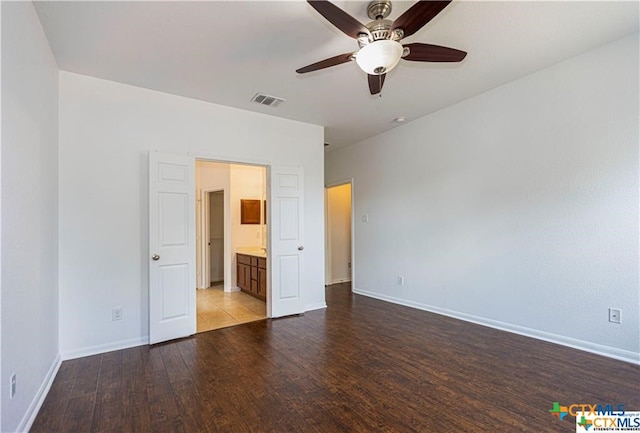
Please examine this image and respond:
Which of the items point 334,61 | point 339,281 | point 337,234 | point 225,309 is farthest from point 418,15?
point 339,281

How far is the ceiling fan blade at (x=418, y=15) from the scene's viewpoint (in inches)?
63.9

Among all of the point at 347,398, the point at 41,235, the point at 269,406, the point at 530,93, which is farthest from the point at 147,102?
the point at 530,93

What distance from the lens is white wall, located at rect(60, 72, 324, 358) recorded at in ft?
9.63

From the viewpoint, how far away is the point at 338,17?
1.75 meters

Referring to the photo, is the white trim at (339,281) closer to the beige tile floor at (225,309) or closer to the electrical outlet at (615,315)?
the beige tile floor at (225,309)

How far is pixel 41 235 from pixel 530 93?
478 centimetres

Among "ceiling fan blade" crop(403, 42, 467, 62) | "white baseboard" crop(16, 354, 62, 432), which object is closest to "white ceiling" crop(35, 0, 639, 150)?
"ceiling fan blade" crop(403, 42, 467, 62)

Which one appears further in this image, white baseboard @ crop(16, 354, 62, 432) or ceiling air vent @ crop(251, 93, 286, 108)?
ceiling air vent @ crop(251, 93, 286, 108)

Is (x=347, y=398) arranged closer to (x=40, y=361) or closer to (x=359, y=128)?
(x=40, y=361)

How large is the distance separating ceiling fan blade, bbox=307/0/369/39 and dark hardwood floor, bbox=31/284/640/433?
248cm

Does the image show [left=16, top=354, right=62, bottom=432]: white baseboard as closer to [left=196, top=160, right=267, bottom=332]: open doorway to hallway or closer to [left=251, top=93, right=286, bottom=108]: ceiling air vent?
[left=196, top=160, right=267, bottom=332]: open doorway to hallway

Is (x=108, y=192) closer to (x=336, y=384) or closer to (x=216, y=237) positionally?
(x=336, y=384)

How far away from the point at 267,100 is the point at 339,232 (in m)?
3.56

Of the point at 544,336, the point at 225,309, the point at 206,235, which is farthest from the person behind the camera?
the point at 206,235
